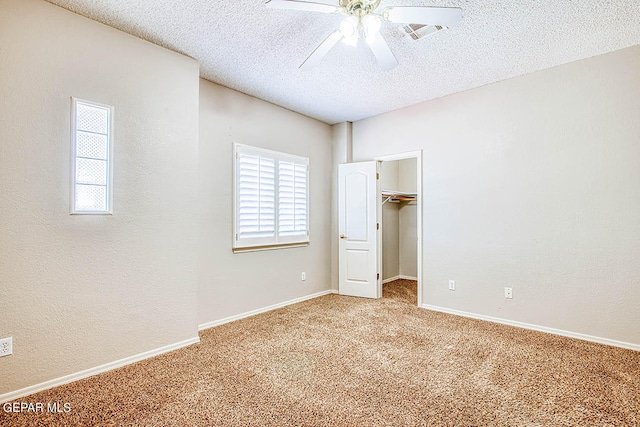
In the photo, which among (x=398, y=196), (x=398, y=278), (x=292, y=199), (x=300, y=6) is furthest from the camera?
(x=398, y=278)

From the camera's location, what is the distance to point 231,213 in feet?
11.9

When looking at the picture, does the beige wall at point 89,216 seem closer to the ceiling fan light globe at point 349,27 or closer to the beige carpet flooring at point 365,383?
the beige carpet flooring at point 365,383

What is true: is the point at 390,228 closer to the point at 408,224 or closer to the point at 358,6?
the point at 408,224

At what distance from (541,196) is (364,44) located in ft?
7.87

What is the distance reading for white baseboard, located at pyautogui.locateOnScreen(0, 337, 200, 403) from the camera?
2059 millimetres

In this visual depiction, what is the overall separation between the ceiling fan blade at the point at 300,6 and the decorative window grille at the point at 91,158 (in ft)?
5.33

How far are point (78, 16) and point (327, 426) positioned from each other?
11.0ft

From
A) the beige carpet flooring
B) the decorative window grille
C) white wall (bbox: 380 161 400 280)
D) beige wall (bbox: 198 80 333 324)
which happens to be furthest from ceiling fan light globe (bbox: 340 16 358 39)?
white wall (bbox: 380 161 400 280)

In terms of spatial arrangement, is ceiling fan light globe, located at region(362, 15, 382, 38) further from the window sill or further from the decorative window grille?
the window sill

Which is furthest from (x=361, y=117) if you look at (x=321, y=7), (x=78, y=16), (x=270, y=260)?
(x=78, y=16)

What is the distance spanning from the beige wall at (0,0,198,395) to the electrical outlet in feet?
0.08

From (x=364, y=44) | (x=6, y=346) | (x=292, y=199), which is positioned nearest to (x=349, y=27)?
(x=364, y=44)

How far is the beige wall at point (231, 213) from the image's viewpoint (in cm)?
342

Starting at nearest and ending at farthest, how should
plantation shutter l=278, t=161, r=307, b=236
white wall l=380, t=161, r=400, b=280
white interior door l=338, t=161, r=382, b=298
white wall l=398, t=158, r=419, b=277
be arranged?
plantation shutter l=278, t=161, r=307, b=236
white interior door l=338, t=161, r=382, b=298
white wall l=380, t=161, r=400, b=280
white wall l=398, t=158, r=419, b=277
